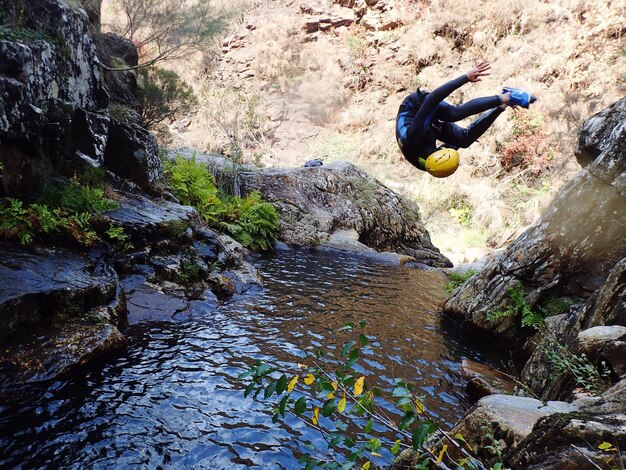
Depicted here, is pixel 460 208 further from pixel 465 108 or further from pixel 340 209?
pixel 465 108

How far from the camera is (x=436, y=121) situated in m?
4.75

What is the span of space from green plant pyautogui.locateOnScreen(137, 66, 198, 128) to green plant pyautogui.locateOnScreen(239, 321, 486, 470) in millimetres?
12177

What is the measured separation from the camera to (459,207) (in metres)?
21.9

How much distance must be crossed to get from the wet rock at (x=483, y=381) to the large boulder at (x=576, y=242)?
1.39 metres

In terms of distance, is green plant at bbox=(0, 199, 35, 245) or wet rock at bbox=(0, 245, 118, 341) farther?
green plant at bbox=(0, 199, 35, 245)

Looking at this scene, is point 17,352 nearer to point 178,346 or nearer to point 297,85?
point 178,346

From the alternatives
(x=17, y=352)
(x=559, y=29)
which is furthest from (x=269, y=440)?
(x=559, y=29)

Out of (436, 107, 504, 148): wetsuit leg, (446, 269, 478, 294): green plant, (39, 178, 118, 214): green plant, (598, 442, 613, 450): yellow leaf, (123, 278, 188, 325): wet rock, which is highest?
(436, 107, 504, 148): wetsuit leg

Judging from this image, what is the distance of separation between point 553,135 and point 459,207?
6.05 metres

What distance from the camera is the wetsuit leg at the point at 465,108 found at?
4.15 meters

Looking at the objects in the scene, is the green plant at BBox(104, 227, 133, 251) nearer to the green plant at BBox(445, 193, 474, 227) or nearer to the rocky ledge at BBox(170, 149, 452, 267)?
the rocky ledge at BBox(170, 149, 452, 267)

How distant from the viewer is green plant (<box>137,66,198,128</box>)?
49.4ft

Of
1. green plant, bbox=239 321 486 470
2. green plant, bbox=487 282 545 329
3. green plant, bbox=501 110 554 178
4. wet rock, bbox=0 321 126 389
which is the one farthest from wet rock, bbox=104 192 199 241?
green plant, bbox=501 110 554 178

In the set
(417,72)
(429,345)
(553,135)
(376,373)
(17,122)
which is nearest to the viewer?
(376,373)
